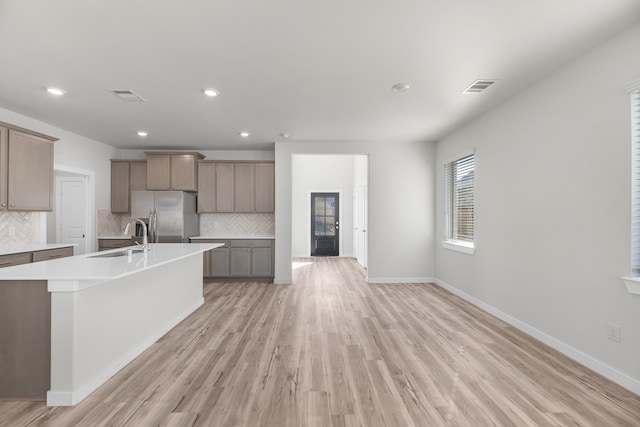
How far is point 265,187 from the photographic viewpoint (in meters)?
5.82

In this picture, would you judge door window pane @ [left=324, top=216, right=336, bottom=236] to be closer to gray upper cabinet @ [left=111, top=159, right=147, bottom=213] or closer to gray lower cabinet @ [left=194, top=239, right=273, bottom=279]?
gray lower cabinet @ [left=194, top=239, right=273, bottom=279]

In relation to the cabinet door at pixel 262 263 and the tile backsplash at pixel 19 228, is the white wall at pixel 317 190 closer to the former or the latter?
the cabinet door at pixel 262 263

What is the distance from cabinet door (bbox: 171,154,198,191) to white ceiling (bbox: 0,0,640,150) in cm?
158

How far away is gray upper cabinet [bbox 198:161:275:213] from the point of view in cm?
581

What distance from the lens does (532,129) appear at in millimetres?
3053

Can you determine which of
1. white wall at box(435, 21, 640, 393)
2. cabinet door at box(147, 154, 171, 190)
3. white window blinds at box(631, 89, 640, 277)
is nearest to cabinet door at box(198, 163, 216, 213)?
cabinet door at box(147, 154, 171, 190)

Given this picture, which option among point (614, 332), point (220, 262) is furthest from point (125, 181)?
point (614, 332)

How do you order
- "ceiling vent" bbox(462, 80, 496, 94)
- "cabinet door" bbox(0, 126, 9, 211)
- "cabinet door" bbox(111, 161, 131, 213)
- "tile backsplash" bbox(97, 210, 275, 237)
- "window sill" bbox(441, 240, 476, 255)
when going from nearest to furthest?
"ceiling vent" bbox(462, 80, 496, 94), "cabinet door" bbox(0, 126, 9, 211), "window sill" bbox(441, 240, 476, 255), "cabinet door" bbox(111, 161, 131, 213), "tile backsplash" bbox(97, 210, 275, 237)

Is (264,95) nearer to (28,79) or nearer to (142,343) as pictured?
(28,79)

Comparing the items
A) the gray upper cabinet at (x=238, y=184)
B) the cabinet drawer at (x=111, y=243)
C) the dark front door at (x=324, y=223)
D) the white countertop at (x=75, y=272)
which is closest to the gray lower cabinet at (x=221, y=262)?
the gray upper cabinet at (x=238, y=184)

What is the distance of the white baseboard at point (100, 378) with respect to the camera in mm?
1932

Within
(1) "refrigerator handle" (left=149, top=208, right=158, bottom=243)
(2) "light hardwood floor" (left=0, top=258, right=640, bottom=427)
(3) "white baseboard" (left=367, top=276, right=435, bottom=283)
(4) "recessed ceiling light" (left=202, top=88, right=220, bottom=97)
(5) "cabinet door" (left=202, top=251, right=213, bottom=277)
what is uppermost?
(4) "recessed ceiling light" (left=202, top=88, right=220, bottom=97)

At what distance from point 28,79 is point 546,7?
14.9 feet

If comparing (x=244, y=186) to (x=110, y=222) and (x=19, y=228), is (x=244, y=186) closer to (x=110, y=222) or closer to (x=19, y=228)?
(x=110, y=222)
